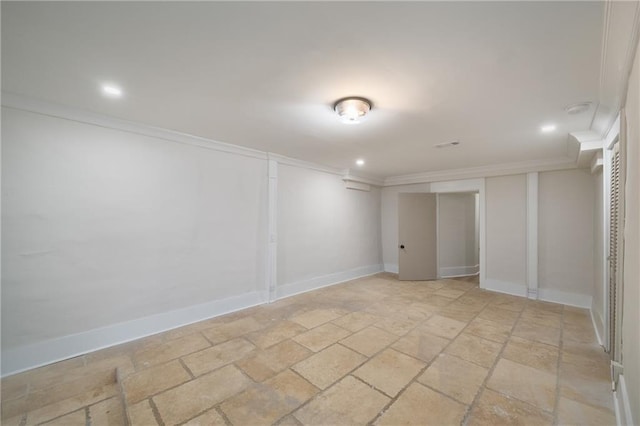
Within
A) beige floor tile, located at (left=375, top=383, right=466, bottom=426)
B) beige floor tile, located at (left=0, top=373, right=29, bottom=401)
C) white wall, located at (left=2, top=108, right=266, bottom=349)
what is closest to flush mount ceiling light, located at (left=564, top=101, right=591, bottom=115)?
beige floor tile, located at (left=375, top=383, right=466, bottom=426)

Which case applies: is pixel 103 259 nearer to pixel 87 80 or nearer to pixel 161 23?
pixel 87 80

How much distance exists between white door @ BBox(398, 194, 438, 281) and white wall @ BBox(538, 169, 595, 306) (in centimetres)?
190

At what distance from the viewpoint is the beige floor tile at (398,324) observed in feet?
10.2

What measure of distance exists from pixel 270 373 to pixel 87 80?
2.83 metres

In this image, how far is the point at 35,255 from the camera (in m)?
2.38

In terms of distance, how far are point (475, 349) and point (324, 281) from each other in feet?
9.53

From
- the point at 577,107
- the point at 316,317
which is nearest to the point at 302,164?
the point at 316,317

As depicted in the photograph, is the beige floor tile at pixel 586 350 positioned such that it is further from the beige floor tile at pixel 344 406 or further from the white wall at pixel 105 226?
the white wall at pixel 105 226

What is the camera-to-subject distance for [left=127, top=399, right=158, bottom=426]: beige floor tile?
1.71 metres

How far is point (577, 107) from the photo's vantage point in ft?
7.60

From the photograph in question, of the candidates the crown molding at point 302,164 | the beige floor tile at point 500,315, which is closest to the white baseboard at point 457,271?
the beige floor tile at point 500,315

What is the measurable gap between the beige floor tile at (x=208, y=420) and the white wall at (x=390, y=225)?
5388mm

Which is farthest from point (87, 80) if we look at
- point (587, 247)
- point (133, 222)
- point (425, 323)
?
point (587, 247)

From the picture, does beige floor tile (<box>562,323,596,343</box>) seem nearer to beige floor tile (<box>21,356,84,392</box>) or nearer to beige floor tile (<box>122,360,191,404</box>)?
beige floor tile (<box>122,360,191,404</box>)
